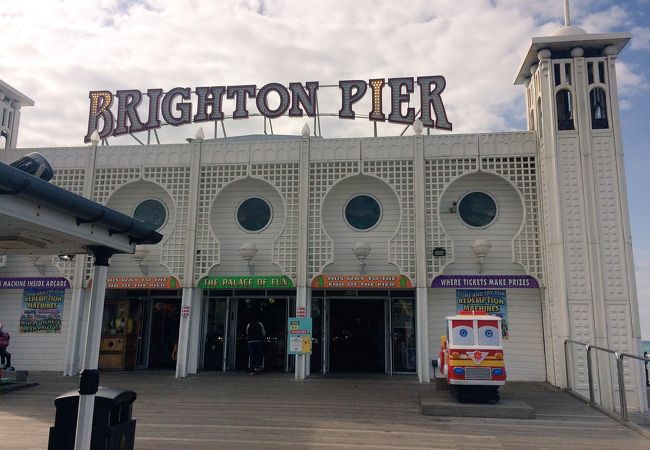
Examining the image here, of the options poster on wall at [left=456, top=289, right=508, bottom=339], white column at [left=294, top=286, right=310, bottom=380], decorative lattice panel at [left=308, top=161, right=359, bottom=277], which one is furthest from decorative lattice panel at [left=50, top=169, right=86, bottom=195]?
poster on wall at [left=456, top=289, right=508, bottom=339]

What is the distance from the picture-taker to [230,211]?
48.6ft

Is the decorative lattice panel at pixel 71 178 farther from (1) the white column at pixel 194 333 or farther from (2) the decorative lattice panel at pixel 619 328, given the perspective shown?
(2) the decorative lattice panel at pixel 619 328

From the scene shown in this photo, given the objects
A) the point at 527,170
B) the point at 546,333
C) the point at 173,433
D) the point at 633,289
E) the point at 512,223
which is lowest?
the point at 173,433

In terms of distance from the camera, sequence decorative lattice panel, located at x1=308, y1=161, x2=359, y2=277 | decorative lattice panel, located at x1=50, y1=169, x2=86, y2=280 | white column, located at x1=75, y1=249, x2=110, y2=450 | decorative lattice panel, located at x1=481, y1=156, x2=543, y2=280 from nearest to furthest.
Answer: white column, located at x1=75, y1=249, x2=110, y2=450 → decorative lattice panel, located at x1=481, y1=156, x2=543, y2=280 → decorative lattice panel, located at x1=308, y1=161, x2=359, y2=277 → decorative lattice panel, located at x1=50, y1=169, x2=86, y2=280

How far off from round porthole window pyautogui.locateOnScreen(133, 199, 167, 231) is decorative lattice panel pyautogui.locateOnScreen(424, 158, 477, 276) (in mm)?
7449

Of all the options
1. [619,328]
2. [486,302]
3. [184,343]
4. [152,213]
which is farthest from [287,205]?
[619,328]

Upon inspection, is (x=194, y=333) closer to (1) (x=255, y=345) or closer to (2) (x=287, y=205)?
(1) (x=255, y=345)

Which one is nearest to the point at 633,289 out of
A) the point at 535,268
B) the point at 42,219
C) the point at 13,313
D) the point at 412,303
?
the point at 535,268

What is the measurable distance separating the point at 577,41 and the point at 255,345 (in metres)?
11.4

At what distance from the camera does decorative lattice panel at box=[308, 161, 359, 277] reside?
1359cm

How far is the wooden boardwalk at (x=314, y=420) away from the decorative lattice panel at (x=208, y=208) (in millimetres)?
3213

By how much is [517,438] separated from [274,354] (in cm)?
855

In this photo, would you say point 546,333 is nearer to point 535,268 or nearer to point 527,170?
point 535,268

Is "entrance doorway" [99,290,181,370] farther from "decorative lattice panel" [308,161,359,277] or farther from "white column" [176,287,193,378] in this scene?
"decorative lattice panel" [308,161,359,277]
